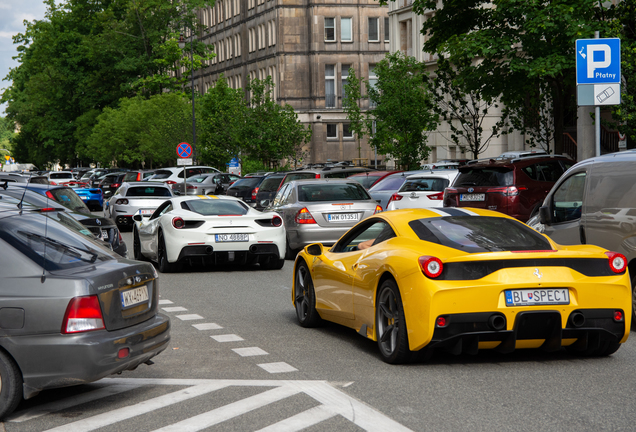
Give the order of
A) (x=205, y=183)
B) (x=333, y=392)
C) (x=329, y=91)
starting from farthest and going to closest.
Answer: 1. (x=329, y=91)
2. (x=205, y=183)
3. (x=333, y=392)

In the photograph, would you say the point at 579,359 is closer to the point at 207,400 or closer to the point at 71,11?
the point at 207,400

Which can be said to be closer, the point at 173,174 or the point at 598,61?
the point at 598,61

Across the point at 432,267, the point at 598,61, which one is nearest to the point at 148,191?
the point at 598,61

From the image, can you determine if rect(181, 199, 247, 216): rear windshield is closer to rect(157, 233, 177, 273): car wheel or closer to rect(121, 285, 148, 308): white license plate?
rect(157, 233, 177, 273): car wheel

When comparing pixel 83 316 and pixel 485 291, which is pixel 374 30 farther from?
pixel 83 316

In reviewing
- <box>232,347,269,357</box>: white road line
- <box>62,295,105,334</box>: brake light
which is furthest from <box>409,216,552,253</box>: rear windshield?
<box>62,295,105,334</box>: brake light

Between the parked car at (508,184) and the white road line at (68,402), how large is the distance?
12.0 m

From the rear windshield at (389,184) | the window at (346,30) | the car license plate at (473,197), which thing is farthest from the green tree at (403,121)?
the window at (346,30)

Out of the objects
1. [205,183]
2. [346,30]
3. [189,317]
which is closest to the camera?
[189,317]

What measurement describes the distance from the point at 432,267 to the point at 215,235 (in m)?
8.73

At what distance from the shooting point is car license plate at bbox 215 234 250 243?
15.5 metres

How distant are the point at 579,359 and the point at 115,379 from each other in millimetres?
3797

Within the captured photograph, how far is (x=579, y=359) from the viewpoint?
7.87 meters

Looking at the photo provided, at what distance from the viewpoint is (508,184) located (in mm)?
18047
